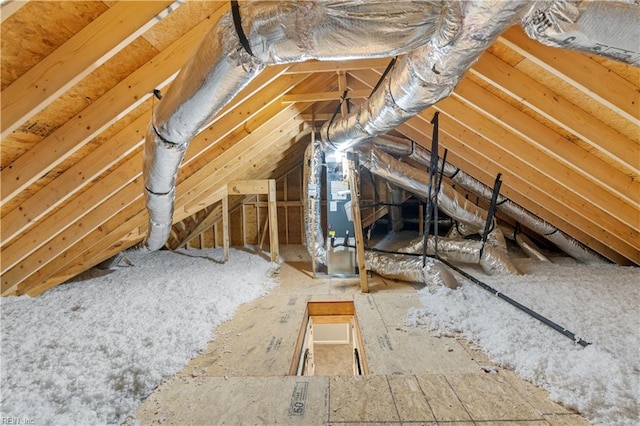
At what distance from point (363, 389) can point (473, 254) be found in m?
2.48

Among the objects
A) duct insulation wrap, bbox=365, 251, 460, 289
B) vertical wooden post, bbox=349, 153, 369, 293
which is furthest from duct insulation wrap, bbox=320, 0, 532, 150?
duct insulation wrap, bbox=365, 251, 460, 289

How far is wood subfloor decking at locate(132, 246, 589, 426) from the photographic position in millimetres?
1342

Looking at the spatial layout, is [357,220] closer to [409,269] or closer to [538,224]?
[409,269]

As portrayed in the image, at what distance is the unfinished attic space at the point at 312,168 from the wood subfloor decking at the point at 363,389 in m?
0.01

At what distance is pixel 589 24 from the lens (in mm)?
838

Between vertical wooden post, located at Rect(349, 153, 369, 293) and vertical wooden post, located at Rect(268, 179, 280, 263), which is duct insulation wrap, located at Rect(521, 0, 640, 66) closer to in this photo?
vertical wooden post, located at Rect(349, 153, 369, 293)

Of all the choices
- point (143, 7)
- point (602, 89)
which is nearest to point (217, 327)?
point (143, 7)

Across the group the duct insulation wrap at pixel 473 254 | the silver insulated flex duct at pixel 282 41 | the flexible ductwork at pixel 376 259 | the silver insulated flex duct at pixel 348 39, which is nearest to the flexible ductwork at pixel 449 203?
the duct insulation wrap at pixel 473 254

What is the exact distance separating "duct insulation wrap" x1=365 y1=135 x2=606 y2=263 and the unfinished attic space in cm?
22

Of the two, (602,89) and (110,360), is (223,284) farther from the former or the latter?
(602,89)

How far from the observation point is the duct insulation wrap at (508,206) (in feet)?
12.2

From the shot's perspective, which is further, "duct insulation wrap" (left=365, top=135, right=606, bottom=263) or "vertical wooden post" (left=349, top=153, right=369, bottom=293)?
"duct insulation wrap" (left=365, top=135, right=606, bottom=263)

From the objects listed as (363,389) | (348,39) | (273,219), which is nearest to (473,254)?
(363,389)

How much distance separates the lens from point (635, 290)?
2729 mm
